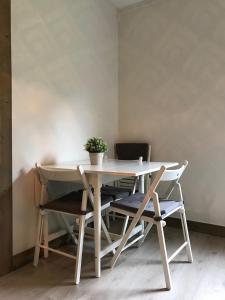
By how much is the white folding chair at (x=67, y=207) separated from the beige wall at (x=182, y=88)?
117 centimetres

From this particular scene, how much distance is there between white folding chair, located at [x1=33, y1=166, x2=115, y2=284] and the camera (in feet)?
6.07

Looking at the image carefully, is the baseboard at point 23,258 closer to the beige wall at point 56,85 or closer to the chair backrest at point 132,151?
the beige wall at point 56,85

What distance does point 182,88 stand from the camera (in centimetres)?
285

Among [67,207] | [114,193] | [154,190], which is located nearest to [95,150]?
[114,193]

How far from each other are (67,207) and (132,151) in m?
1.30

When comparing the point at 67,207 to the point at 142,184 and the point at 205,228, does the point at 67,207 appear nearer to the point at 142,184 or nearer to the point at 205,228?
the point at 142,184

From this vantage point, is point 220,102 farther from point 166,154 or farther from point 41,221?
point 41,221

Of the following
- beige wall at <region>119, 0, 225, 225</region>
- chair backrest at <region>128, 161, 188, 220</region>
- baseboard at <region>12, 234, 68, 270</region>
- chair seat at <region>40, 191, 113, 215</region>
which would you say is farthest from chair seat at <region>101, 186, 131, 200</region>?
beige wall at <region>119, 0, 225, 225</region>

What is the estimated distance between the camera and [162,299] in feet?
5.44

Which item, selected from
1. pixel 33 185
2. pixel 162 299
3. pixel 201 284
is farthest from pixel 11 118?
pixel 201 284

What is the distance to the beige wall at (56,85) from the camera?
2104mm

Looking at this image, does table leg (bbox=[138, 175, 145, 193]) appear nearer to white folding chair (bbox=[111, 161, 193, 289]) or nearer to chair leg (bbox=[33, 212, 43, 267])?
white folding chair (bbox=[111, 161, 193, 289])

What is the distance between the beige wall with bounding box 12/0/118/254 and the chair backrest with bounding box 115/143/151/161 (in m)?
0.16

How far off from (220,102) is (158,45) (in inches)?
38.2
